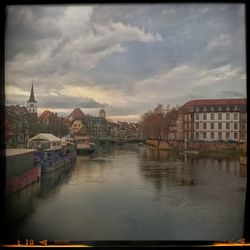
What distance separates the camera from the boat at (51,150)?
2.21m

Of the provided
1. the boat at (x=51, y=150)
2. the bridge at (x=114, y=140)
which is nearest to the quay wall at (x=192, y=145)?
the bridge at (x=114, y=140)

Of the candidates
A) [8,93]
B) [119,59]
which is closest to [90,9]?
[119,59]

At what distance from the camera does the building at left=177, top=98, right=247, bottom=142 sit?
85.3 inches

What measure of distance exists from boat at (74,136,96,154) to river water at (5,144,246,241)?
7 centimetres

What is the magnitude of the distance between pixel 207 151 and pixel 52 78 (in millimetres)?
1142

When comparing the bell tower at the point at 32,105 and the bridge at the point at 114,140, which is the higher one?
the bell tower at the point at 32,105

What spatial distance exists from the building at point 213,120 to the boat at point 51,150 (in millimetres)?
778

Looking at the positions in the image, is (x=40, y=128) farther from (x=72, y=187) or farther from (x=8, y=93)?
(x=72, y=187)

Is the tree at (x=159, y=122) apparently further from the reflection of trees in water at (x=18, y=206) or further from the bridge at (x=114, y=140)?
the reflection of trees in water at (x=18, y=206)

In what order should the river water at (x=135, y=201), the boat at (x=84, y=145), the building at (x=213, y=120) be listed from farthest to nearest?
the boat at (x=84, y=145), the building at (x=213, y=120), the river water at (x=135, y=201)

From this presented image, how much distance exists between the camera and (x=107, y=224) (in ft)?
6.81

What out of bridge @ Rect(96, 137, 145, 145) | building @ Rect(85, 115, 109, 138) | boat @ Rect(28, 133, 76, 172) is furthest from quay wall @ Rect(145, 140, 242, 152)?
boat @ Rect(28, 133, 76, 172)

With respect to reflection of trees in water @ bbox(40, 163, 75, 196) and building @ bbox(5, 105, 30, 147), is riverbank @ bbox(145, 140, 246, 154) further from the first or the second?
building @ bbox(5, 105, 30, 147)

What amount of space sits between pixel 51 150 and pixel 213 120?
1.12 m
